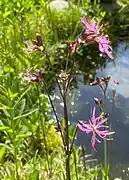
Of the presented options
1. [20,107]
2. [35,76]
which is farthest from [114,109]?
[35,76]

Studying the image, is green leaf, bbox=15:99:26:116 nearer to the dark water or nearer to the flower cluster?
the flower cluster

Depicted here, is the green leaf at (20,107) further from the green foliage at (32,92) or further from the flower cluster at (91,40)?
the flower cluster at (91,40)

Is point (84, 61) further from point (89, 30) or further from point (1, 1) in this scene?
point (89, 30)

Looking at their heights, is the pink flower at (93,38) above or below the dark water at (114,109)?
below

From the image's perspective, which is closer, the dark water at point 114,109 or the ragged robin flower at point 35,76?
the ragged robin flower at point 35,76

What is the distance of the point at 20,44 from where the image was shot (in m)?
3.18

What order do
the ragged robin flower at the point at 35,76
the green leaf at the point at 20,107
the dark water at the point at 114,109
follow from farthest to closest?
1. the dark water at the point at 114,109
2. the green leaf at the point at 20,107
3. the ragged robin flower at the point at 35,76

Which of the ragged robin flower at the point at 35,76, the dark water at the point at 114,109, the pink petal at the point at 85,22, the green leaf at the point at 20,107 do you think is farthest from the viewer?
the dark water at the point at 114,109

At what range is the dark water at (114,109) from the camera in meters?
3.10

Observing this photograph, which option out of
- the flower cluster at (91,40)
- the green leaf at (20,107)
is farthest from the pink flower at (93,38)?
the green leaf at (20,107)

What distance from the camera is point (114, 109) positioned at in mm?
3672

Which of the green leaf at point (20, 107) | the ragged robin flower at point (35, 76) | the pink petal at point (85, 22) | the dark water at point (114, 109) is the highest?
the dark water at point (114, 109)

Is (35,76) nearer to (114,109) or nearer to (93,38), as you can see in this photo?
(93,38)

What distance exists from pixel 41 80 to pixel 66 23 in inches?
135
